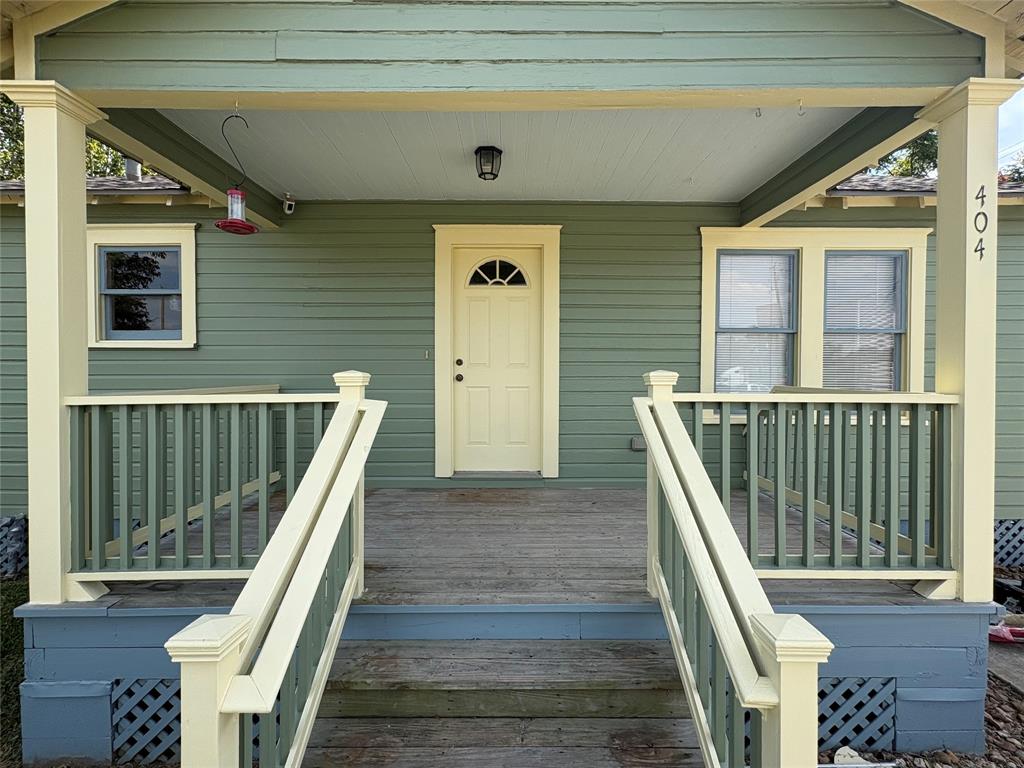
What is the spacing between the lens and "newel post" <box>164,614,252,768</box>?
1.31 m

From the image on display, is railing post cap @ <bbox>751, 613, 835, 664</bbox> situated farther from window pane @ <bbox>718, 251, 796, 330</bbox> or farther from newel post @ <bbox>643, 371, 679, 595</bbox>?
window pane @ <bbox>718, 251, 796, 330</bbox>

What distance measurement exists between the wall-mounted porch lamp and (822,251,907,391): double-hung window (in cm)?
307

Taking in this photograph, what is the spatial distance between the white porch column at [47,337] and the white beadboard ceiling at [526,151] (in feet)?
2.92

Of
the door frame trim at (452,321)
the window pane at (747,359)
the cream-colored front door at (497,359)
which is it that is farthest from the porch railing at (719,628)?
the window pane at (747,359)

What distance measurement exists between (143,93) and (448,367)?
288 centimetres

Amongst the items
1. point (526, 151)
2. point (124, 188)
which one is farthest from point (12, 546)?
point (526, 151)

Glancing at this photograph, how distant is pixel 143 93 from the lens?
2.55 m

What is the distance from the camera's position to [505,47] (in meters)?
2.54

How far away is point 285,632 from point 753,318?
180 inches

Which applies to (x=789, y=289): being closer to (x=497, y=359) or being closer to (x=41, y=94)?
(x=497, y=359)

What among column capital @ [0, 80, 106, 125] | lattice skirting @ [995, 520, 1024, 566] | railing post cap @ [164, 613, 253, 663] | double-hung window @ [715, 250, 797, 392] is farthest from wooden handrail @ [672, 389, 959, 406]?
lattice skirting @ [995, 520, 1024, 566]

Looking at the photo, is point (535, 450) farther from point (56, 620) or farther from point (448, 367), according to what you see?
point (56, 620)

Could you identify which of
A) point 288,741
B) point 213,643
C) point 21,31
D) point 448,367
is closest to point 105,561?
point 288,741

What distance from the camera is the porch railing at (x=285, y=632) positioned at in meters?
1.33
